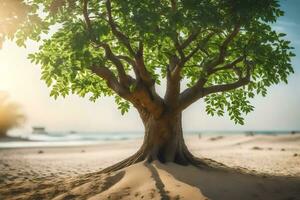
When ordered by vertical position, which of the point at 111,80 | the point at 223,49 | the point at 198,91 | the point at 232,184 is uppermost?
the point at 223,49

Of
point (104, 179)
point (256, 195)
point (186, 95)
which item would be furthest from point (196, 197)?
point (186, 95)

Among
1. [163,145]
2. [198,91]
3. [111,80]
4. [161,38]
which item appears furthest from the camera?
[163,145]

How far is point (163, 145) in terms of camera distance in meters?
14.8

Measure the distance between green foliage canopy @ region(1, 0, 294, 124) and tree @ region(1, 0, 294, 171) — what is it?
0.03m

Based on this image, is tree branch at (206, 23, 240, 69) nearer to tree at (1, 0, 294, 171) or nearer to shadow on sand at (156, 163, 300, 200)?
tree at (1, 0, 294, 171)

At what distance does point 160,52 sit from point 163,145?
153 inches

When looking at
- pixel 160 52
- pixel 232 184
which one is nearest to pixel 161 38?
pixel 160 52

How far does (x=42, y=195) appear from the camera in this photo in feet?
41.3

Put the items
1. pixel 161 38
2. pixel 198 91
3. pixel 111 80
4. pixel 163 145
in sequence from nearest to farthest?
pixel 161 38, pixel 111 80, pixel 198 91, pixel 163 145

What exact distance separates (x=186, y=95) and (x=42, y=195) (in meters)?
6.25

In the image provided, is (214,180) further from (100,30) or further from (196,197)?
(100,30)

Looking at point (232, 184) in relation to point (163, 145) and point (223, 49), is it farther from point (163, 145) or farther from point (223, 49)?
point (223, 49)

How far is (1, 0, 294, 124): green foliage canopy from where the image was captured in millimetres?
10945

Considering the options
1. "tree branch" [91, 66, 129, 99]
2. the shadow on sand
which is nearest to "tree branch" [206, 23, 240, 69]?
"tree branch" [91, 66, 129, 99]
